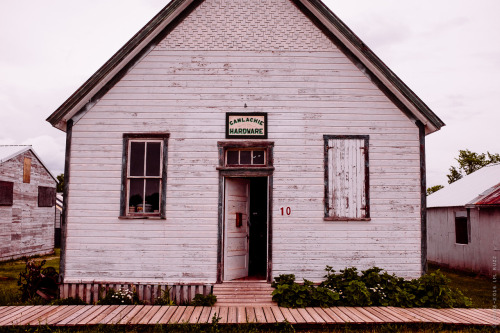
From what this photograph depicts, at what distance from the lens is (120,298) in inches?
345

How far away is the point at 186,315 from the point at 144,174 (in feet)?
10.9

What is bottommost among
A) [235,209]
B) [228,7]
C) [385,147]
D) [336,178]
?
[235,209]

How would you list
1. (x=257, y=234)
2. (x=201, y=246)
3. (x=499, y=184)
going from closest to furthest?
(x=201, y=246) < (x=257, y=234) < (x=499, y=184)

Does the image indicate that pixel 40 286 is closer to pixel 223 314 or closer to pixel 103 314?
pixel 103 314

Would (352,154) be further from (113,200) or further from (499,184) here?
(499,184)

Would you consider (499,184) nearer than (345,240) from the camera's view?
No

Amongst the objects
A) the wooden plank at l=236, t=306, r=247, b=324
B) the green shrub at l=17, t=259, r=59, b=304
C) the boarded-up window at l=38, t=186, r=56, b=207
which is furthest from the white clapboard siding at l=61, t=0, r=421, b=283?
the boarded-up window at l=38, t=186, r=56, b=207

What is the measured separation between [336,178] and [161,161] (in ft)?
12.9

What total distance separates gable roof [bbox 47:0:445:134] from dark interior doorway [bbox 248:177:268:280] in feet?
14.0

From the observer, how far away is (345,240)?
9.20 m

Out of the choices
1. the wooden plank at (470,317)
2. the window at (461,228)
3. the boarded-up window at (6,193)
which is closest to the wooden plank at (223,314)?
the wooden plank at (470,317)

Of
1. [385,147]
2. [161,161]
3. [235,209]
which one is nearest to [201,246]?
[235,209]

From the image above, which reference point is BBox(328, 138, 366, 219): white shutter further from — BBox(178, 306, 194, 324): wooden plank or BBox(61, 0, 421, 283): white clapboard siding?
BBox(178, 306, 194, 324): wooden plank

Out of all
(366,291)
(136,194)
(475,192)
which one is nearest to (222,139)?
(136,194)
